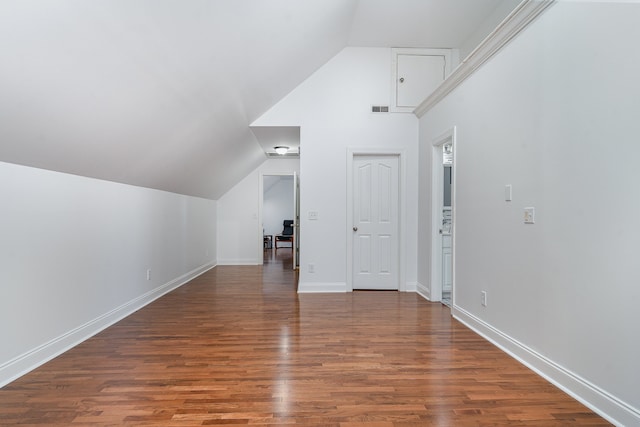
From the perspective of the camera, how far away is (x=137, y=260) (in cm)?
360

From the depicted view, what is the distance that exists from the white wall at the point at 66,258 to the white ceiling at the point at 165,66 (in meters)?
0.19

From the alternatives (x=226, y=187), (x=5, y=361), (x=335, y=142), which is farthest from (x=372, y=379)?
(x=226, y=187)

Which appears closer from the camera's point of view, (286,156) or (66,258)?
(66,258)

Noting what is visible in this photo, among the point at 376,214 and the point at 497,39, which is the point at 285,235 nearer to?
the point at 376,214

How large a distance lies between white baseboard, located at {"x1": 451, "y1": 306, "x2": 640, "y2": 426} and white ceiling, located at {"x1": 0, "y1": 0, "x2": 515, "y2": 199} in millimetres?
3261

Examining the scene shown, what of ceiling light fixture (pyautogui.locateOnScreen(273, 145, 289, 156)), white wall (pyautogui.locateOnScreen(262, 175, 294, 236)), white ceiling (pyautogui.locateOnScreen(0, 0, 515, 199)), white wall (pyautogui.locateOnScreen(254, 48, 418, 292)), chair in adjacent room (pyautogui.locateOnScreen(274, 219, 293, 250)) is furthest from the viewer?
white wall (pyautogui.locateOnScreen(262, 175, 294, 236))

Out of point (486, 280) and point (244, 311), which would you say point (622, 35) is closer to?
point (486, 280)

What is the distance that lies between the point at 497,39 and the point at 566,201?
1482 millimetres

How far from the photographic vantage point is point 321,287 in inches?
176

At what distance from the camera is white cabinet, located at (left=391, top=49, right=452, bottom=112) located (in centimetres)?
448

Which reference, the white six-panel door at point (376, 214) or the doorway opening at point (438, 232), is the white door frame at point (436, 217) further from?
the white six-panel door at point (376, 214)

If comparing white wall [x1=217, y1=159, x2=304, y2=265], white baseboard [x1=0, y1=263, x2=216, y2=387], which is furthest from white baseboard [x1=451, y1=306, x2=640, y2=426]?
white wall [x1=217, y1=159, x2=304, y2=265]

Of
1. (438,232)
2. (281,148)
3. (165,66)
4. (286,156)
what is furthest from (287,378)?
(286,156)

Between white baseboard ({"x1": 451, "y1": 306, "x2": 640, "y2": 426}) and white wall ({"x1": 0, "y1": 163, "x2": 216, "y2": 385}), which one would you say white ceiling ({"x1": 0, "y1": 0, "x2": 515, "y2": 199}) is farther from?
white baseboard ({"x1": 451, "y1": 306, "x2": 640, "y2": 426})
